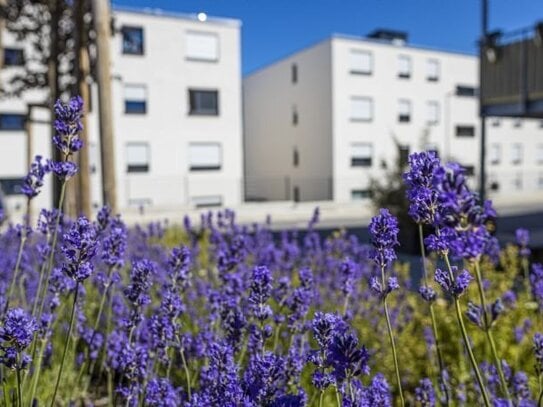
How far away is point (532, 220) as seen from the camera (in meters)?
18.9

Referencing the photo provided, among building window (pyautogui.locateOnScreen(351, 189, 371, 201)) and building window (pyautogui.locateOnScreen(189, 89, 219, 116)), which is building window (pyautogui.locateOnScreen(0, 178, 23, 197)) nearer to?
building window (pyautogui.locateOnScreen(189, 89, 219, 116))

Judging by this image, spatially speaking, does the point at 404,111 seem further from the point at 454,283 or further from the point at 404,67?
the point at 454,283

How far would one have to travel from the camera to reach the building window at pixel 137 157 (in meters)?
24.7

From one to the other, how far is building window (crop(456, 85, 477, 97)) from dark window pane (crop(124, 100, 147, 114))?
63.7 feet

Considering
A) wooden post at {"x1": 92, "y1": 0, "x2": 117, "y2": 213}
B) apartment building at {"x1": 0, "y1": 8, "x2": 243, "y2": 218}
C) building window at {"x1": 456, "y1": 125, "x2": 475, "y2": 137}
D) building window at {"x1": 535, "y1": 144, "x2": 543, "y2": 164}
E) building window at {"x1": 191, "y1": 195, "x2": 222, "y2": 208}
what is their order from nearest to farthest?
wooden post at {"x1": 92, "y1": 0, "x2": 117, "y2": 213}, apartment building at {"x1": 0, "y1": 8, "x2": 243, "y2": 218}, building window at {"x1": 191, "y1": 195, "x2": 222, "y2": 208}, building window at {"x1": 456, "y1": 125, "x2": 475, "y2": 137}, building window at {"x1": 535, "y1": 144, "x2": 543, "y2": 164}

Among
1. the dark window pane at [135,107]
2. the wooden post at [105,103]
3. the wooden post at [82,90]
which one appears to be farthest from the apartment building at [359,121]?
the wooden post at [105,103]

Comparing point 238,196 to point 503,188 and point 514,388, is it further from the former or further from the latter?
point 514,388

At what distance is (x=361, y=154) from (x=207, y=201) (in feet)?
30.2

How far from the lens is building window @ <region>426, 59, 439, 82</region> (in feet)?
108

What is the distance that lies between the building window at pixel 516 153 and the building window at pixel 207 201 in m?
20.9

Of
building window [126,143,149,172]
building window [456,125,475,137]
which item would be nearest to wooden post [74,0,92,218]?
building window [126,143,149,172]

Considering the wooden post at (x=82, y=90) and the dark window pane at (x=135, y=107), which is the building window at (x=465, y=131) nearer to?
the dark window pane at (x=135, y=107)

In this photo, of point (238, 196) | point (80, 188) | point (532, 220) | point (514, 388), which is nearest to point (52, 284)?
point (514, 388)

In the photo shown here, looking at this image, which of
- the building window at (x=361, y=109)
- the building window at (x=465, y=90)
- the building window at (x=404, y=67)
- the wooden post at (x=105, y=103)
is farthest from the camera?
the building window at (x=465, y=90)
